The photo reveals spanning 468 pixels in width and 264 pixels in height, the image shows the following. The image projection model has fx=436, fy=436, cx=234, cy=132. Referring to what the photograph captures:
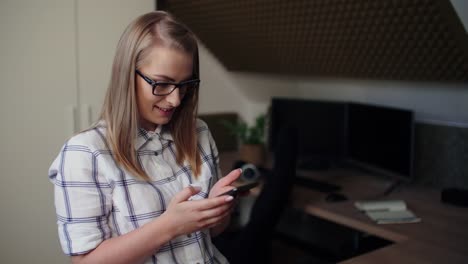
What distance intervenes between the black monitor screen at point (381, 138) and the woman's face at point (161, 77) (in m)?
1.17

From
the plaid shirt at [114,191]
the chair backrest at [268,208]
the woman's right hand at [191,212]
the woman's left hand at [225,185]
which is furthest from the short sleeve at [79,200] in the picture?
the chair backrest at [268,208]

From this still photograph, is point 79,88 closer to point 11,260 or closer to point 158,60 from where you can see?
point 11,260

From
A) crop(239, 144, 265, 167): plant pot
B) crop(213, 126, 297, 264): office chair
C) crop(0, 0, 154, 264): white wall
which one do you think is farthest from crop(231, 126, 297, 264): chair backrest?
crop(0, 0, 154, 264): white wall

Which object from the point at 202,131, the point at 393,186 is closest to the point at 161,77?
the point at 202,131

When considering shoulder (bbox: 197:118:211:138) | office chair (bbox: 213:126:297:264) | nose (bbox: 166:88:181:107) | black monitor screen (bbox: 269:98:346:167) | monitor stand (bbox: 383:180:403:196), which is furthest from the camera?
black monitor screen (bbox: 269:98:346:167)

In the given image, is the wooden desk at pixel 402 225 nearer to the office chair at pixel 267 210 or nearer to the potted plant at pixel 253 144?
the potted plant at pixel 253 144

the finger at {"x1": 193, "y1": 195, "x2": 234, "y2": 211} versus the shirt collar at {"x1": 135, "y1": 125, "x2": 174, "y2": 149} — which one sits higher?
the shirt collar at {"x1": 135, "y1": 125, "x2": 174, "y2": 149}

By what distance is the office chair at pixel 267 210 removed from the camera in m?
1.50

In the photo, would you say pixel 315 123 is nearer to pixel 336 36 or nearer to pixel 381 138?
pixel 381 138

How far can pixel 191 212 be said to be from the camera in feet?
3.02

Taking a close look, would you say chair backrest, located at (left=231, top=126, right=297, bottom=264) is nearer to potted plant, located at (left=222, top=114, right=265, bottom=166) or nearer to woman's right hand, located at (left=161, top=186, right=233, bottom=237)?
woman's right hand, located at (left=161, top=186, right=233, bottom=237)

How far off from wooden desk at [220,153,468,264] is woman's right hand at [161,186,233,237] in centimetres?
51

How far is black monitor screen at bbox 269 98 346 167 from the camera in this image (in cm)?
228

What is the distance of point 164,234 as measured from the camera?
35.6 inches
